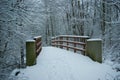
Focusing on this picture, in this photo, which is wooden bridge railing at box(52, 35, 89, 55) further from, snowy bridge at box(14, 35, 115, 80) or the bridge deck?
the bridge deck

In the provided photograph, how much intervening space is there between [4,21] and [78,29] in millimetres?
18829

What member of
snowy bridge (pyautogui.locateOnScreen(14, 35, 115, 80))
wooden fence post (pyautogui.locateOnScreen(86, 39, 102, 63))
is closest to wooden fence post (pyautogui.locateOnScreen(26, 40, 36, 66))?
snowy bridge (pyautogui.locateOnScreen(14, 35, 115, 80))

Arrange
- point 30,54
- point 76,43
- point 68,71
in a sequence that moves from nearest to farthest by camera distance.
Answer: point 68,71, point 30,54, point 76,43

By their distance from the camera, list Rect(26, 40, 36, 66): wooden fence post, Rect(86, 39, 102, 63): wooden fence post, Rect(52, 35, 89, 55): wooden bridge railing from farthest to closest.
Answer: Rect(52, 35, 89, 55): wooden bridge railing
Rect(86, 39, 102, 63): wooden fence post
Rect(26, 40, 36, 66): wooden fence post

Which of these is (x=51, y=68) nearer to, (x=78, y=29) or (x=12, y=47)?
(x=12, y=47)

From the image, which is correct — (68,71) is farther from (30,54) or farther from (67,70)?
(30,54)

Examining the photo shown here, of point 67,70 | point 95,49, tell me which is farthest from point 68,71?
point 95,49

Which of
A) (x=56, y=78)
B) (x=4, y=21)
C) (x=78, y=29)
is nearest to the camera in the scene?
(x=4, y=21)

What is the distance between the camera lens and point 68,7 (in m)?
27.1

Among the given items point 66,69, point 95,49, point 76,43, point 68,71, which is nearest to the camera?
point 68,71

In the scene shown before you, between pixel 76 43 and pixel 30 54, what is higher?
pixel 76 43

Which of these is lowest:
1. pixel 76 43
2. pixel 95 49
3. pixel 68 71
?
pixel 68 71

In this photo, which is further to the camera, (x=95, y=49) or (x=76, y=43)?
(x=76, y=43)

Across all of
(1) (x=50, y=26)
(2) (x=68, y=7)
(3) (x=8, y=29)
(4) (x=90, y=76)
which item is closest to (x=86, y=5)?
(2) (x=68, y=7)
